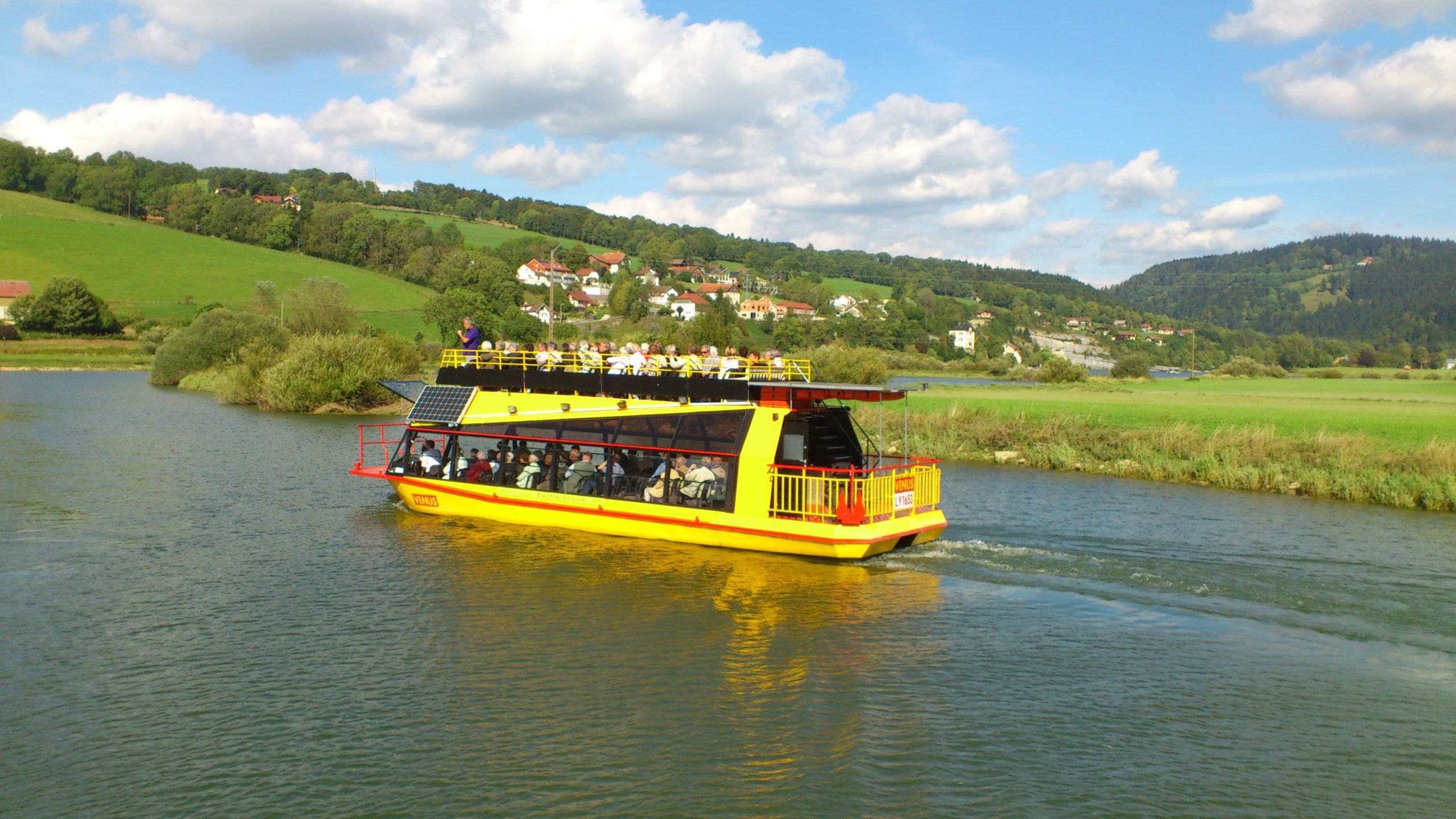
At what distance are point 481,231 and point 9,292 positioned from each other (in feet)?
251

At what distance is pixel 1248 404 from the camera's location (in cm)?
4631

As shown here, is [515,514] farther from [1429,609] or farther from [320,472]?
[1429,609]

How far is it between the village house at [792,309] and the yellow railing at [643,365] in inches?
4155

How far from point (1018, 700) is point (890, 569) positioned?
5.64 meters

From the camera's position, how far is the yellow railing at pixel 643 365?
1822cm

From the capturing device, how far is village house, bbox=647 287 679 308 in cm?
14150

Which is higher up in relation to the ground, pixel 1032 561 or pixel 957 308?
pixel 957 308

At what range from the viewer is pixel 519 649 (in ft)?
41.2

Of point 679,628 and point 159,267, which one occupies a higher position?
point 159,267

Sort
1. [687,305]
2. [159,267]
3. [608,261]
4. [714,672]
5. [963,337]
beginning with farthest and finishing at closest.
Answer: [608,261] → [687,305] → [963,337] → [159,267] → [714,672]

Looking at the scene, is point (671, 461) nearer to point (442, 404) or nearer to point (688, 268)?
point (442, 404)

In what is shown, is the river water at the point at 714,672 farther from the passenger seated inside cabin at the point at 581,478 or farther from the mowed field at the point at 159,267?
the mowed field at the point at 159,267

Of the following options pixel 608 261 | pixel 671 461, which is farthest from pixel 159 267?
pixel 671 461

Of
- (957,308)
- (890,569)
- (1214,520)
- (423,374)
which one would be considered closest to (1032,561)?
(890,569)
